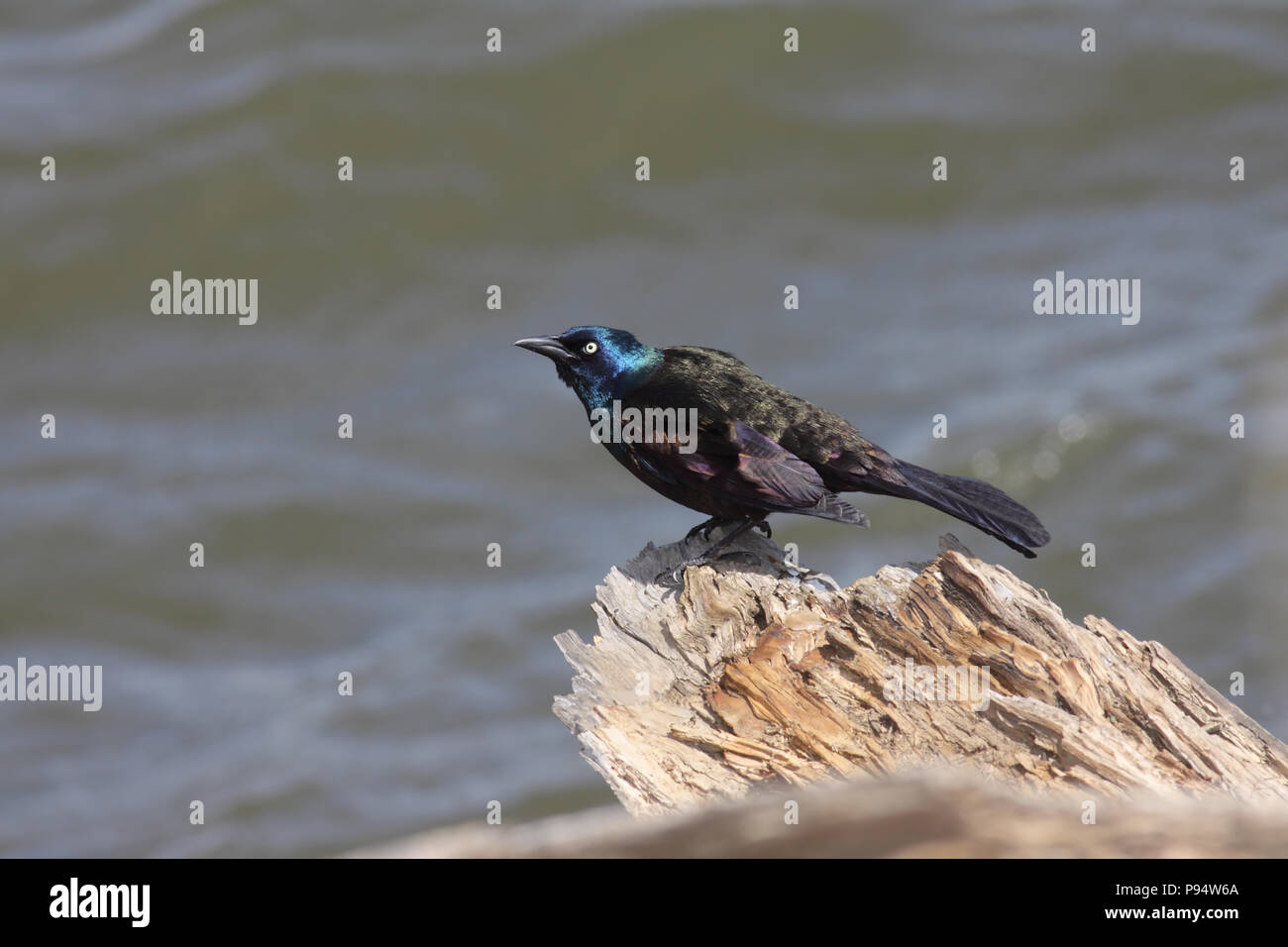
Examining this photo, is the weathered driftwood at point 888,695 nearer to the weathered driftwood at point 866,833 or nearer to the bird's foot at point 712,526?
the bird's foot at point 712,526

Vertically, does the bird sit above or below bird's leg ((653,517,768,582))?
above

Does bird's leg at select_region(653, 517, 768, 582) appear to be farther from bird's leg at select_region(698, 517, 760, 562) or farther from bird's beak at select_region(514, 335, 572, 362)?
bird's beak at select_region(514, 335, 572, 362)

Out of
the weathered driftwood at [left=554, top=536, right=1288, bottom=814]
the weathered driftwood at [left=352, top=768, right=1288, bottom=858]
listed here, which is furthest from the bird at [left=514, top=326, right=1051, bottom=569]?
the weathered driftwood at [left=352, top=768, right=1288, bottom=858]

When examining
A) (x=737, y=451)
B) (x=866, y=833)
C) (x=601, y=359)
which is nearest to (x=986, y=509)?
(x=737, y=451)

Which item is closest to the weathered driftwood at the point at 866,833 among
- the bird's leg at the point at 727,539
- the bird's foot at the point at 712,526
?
the bird's leg at the point at 727,539

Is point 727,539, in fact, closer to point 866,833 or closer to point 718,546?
point 718,546

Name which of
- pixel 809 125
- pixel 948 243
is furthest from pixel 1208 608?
pixel 809 125
